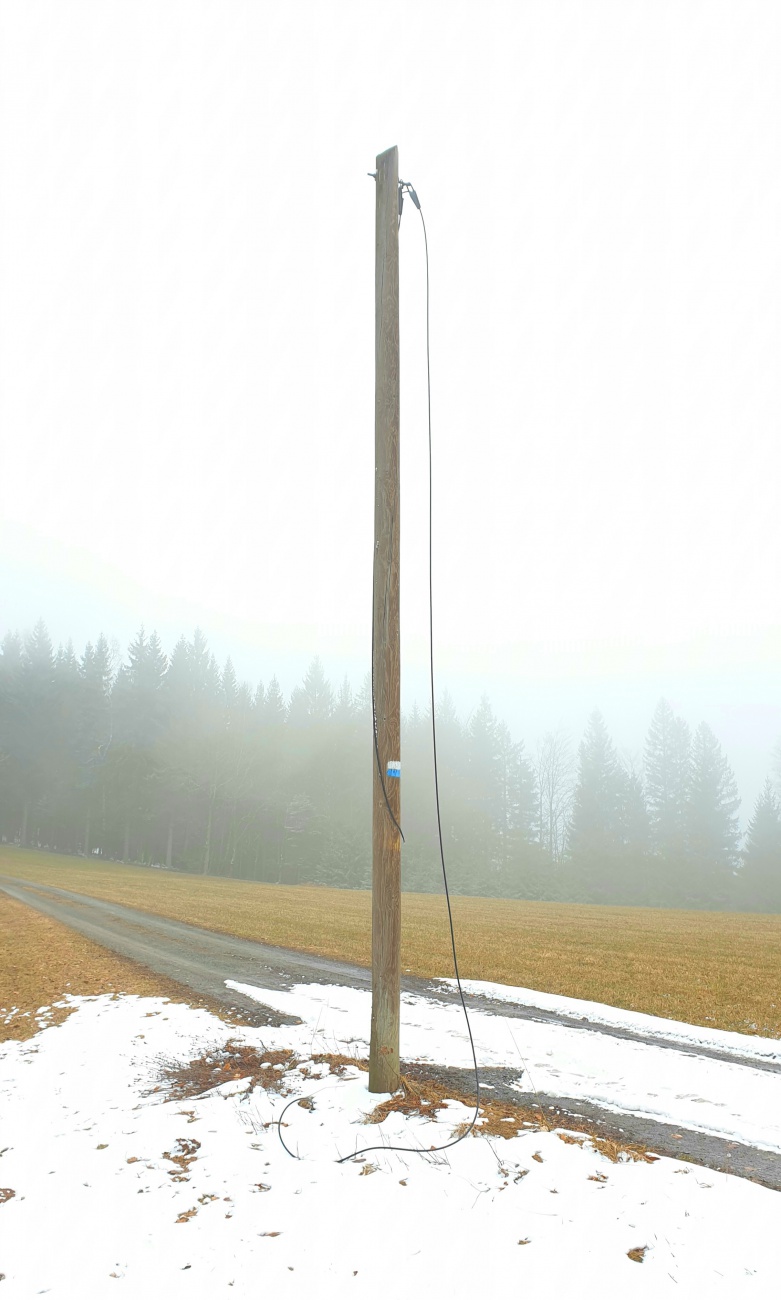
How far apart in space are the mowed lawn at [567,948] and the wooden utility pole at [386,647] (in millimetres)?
5624

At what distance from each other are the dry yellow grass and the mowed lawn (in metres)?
3.96

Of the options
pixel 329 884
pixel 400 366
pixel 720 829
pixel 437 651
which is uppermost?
pixel 437 651

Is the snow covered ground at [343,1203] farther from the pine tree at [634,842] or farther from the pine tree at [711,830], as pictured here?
the pine tree at [711,830]

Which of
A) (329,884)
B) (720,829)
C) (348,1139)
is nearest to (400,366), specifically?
(348,1139)

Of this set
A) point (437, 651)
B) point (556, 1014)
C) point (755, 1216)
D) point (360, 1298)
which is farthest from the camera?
point (437, 651)

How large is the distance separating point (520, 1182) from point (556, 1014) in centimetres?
559

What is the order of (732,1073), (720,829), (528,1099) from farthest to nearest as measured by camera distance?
(720,829) < (732,1073) < (528,1099)

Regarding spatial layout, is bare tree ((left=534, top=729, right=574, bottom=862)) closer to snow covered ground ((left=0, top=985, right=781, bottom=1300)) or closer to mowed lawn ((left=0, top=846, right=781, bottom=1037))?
mowed lawn ((left=0, top=846, right=781, bottom=1037))

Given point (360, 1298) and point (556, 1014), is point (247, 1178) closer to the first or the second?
point (360, 1298)

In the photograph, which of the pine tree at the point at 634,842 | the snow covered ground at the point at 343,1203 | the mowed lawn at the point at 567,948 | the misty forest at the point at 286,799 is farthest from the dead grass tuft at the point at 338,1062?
the pine tree at the point at 634,842

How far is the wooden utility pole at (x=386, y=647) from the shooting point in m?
5.17

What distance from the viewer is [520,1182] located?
3.83 metres

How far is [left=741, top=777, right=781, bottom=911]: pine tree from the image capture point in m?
54.0

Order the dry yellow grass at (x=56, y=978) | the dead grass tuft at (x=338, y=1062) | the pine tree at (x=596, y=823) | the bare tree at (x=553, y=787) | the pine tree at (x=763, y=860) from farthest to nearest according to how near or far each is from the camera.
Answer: the bare tree at (x=553, y=787) < the pine tree at (x=596, y=823) < the pine tree at (x=763, y=860) < the dry yellow grass at (x=56, y=978) < the dead grass tuft at (x=338, y=1062)
